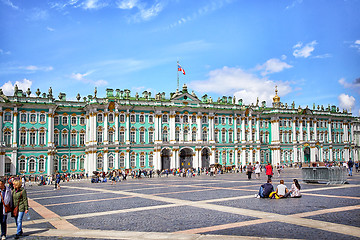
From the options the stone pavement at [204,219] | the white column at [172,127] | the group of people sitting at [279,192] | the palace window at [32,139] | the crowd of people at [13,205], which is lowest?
the stone pavement at [204,219]

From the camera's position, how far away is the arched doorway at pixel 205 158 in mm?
74562

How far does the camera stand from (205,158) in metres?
74.9

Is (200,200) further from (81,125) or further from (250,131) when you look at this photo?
(250,131)

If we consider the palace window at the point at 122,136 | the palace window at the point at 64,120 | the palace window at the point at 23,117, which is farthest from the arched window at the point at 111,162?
the palace window at the point at 23,117

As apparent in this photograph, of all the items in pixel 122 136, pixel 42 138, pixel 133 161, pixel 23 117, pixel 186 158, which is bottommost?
pixel 133 161

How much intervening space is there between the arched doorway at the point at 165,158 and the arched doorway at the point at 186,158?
9.82ft

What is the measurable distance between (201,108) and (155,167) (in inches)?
617

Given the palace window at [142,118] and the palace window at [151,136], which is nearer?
the palace window at [142,118]

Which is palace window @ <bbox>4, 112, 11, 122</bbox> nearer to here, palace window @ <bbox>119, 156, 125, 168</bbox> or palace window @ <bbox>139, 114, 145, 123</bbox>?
palace window @ <bbox>119, 156, 125, 168</bbox>

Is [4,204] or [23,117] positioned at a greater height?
[23,117]

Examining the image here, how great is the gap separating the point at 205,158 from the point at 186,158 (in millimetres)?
4626

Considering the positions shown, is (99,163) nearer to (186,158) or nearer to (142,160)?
(142,160)

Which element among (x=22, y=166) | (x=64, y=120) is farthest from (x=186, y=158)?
(x=22, y=166)

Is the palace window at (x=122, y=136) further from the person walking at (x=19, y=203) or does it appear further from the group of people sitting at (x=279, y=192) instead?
the person walking at (x=19, y=203)
